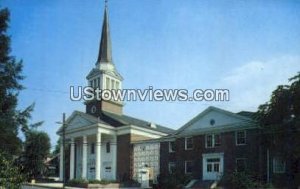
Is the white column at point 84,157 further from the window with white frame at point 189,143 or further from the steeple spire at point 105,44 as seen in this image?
the window with white frame at point 189,143

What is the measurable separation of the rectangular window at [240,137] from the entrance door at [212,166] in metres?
2.38

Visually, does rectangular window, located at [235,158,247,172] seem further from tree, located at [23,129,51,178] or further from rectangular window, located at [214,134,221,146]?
tree, located at [23,129,51,178]

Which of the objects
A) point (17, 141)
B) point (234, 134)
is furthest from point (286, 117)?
point (17, 141)

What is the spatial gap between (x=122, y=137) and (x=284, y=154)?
92.8ft

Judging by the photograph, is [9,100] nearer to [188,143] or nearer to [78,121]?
[188,143]

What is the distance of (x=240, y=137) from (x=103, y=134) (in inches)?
848

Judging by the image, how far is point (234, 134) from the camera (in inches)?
1702

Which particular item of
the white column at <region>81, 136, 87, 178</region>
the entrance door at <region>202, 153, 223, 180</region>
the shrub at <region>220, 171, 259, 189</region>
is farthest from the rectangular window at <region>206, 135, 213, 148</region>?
the white column at <region>81, 136, 87, 178</region>

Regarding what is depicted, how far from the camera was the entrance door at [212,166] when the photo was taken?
44.1 metres

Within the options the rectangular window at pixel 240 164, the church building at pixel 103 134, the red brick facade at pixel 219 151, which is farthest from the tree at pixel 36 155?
the rectangular window at pixel 240 164

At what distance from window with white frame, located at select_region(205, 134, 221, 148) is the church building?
42.7 feet

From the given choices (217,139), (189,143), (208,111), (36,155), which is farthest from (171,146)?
(36,155)

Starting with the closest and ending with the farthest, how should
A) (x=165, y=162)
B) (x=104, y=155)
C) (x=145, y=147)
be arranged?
1. (x=165, y=162)
2. (x=145, y=147)
3. (x=104, y=155)

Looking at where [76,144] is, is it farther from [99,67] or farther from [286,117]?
[286,117]
